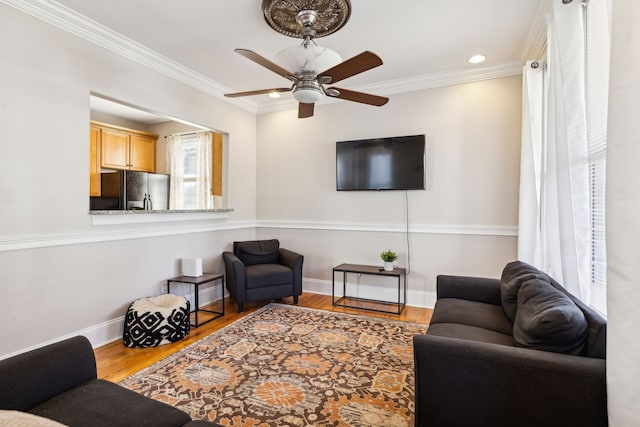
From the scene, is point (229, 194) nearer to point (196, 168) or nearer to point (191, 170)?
point (196, 168)

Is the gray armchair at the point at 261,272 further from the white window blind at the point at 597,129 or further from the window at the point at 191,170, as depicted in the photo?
the white window blind at the point at 597,129

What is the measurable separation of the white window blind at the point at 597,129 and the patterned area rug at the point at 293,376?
135 cm

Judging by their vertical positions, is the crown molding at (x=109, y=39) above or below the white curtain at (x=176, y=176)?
above

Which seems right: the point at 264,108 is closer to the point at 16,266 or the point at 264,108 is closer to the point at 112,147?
the point at 112,147

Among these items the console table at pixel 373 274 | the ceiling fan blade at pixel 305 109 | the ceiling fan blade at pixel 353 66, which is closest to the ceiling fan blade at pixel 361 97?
the ceiling fan blade at pixel 353 66

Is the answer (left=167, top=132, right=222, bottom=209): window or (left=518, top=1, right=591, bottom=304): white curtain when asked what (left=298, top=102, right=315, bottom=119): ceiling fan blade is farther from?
(left=167, top=132, right=222, bottom=209): window

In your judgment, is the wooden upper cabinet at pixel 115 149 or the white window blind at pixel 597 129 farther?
the wooden upper cabinet at pixel 115 149

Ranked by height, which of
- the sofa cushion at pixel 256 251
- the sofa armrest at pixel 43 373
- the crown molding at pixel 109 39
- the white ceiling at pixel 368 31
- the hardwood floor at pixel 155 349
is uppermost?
the white ceiling at pixel 368 31

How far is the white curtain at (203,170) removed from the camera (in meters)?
5.50

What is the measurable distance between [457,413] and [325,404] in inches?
33.3

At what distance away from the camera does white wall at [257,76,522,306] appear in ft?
11.9

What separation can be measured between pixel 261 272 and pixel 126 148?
12.0ft

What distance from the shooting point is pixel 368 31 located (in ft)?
9.30

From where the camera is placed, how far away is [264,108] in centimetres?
482
